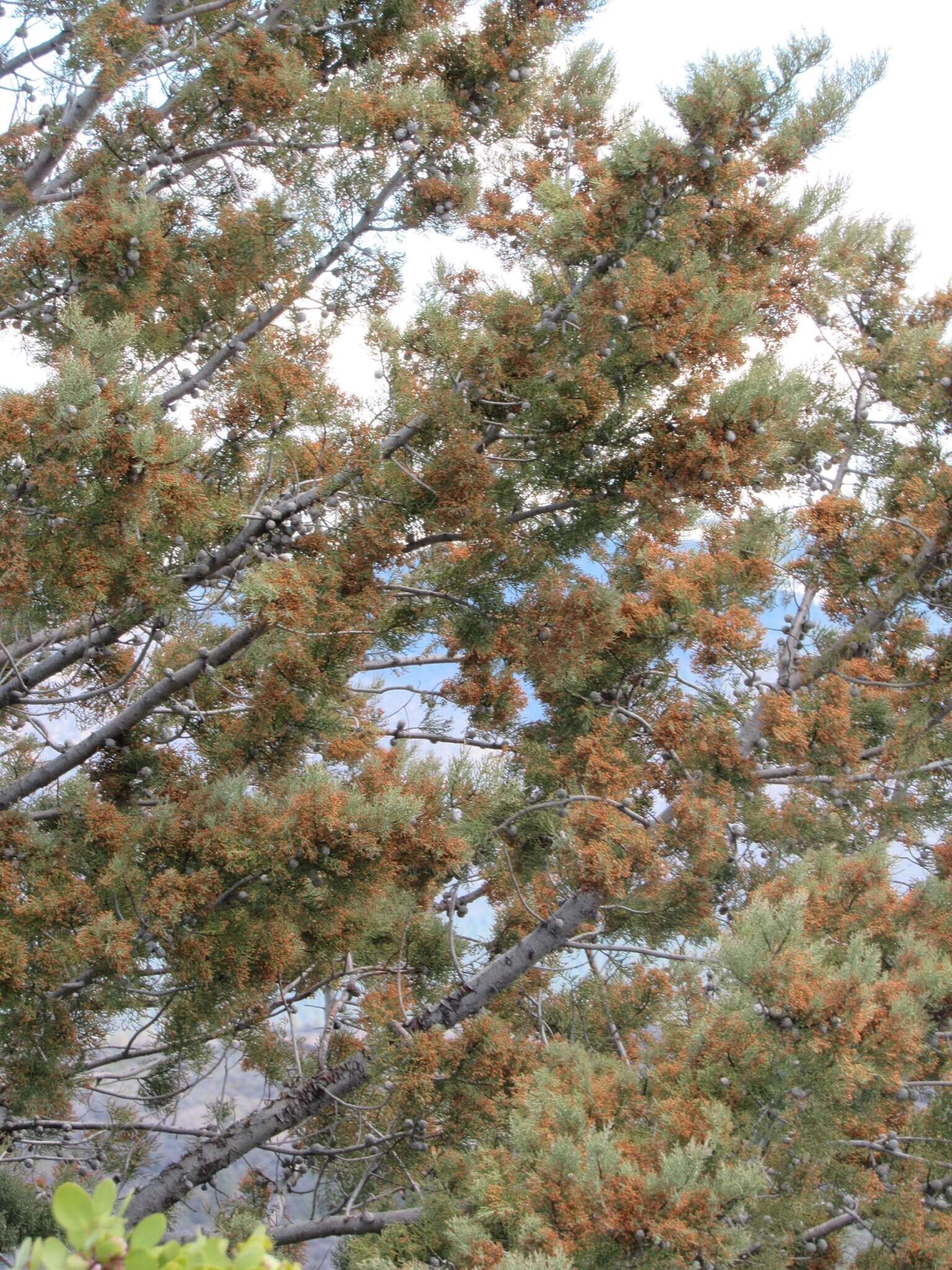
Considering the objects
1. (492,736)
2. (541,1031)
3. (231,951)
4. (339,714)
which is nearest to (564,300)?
(339,714)

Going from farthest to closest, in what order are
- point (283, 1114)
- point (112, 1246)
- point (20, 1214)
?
point (20, 1214), point (283, 1114), point (112, 1246)

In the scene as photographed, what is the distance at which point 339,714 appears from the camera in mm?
5121

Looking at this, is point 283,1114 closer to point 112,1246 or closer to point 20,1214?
point 20,1214

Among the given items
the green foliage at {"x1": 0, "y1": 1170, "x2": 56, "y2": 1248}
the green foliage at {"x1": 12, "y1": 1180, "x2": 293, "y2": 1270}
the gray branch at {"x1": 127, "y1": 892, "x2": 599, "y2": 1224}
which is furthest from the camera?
the green foliage at {"x1": 0, "y1": 1170, "x2": 56, "y2": 1248}

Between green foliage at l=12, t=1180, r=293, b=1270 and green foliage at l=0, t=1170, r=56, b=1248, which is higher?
green foliage at l=12, t=1180, r=293, b=1270

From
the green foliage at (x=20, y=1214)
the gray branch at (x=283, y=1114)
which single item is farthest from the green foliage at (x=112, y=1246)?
the green foliage at (x=20, y=1214)

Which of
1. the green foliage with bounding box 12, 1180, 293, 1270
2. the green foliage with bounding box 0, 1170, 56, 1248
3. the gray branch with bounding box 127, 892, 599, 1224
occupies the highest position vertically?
the gray branch with bounding box 127, 892, 599, 1224

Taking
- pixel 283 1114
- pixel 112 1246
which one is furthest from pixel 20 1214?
pixel 112 1246

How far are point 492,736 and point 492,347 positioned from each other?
2392mm

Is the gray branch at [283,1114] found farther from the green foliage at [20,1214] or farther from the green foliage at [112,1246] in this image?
the green foliage at [112,1246]

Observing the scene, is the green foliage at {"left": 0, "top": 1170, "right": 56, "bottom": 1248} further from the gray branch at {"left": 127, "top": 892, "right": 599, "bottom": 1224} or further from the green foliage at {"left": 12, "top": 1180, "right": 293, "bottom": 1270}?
the green foliage at {"left": 12, "top": 1180, "right": 293, "bottom": 1270}

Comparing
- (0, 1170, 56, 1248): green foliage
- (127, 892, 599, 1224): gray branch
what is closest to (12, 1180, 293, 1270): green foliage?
(127, 892, 599, 1224): gray branch

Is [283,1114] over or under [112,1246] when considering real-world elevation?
Result: over

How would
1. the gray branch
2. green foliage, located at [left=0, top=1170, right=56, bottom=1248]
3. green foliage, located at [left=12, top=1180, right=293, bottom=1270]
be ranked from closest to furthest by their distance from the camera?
green foliage, located at [left=12, top=1180, right=293, bottom=1270], the gray branch, green foliage, located at [left=0, top=1170, right=56, bottom=1248]
